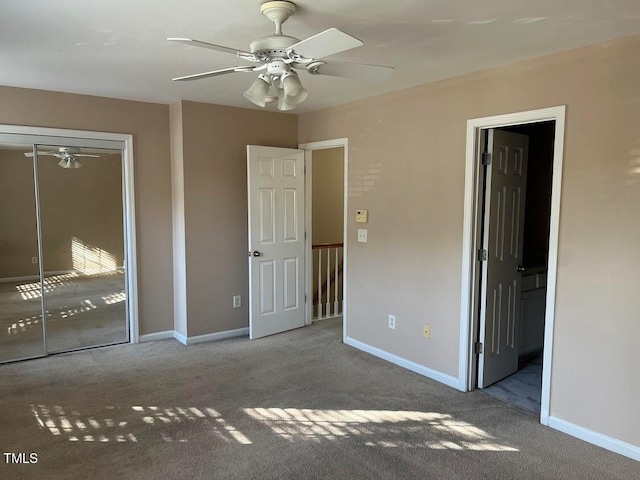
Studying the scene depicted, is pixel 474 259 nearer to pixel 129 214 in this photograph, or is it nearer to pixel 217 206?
pixel 217 206

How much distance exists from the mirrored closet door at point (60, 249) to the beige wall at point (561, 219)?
238 centimetres

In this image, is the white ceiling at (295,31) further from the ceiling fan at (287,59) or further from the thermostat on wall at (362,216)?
the thermostat on wall at (362,216)

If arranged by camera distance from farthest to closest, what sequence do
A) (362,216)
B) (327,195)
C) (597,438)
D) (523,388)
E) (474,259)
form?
(327,195)
(362,216)
(523,388)
(474,259)
(597,438)

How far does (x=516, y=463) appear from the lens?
2.59 m

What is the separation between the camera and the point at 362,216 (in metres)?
4.37

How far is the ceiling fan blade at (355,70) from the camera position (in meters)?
2.18

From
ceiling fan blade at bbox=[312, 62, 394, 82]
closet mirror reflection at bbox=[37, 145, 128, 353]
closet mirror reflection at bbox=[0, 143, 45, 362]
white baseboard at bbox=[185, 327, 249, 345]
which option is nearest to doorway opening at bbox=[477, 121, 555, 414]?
ceiling fan blade at bbox=[312, 62, 394, 82]

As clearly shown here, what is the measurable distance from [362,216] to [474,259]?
4.04ft

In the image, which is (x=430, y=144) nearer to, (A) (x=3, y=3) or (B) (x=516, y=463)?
(B) (x=516, y=463)

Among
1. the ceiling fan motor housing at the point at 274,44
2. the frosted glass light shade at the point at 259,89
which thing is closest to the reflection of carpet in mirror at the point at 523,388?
the frosted glass light shade at the point at 259,89

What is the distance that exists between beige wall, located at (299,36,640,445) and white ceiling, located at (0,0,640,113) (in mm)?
225

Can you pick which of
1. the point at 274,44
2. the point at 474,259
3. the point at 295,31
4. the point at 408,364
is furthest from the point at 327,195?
the point at 274,44

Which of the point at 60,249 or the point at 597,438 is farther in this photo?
the point at 60,249

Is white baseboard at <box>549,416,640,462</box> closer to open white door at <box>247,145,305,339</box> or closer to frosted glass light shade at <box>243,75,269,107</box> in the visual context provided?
frosted glass light shade at <box>243,75,269,107</box>
